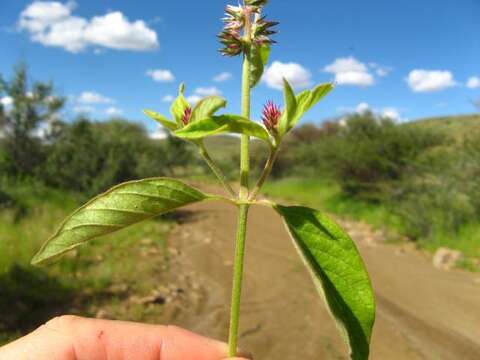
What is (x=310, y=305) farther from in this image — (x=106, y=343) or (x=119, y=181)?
(x=119, y=181)

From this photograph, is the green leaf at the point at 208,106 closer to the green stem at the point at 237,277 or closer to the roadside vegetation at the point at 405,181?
the green stem at the point at 237,277

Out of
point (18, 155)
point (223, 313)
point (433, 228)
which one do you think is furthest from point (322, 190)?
point (223, 313)

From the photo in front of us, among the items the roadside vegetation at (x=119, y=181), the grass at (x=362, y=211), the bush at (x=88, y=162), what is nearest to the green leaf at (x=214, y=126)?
the roadside vegetation at (x=119, y=181)

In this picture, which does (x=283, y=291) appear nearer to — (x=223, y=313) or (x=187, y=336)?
(x=223, y=313)

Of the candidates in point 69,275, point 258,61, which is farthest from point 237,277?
point 69,275

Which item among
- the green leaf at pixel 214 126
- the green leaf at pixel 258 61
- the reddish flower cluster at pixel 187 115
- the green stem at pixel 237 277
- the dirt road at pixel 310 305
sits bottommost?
the dirt road at pixel 310 305

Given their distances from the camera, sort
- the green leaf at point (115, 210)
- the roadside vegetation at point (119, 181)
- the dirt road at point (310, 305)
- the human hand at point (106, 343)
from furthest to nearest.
→ the roadside vegetation at point (119, 181), the dirt road at point (310, 305), the human hand at point (106, 343), the green leaf at point (115, 210)

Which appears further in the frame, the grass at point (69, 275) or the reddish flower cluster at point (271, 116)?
the grass at point (69, 275)
